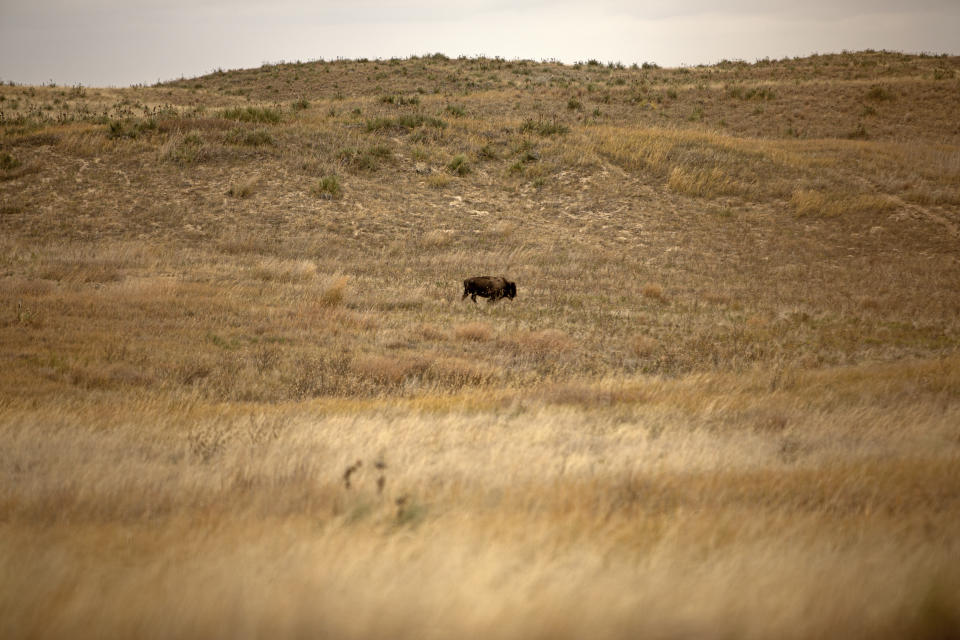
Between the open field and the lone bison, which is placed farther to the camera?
the lone bison

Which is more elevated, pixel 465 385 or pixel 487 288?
pixel 487 288

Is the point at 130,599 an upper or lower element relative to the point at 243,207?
lower

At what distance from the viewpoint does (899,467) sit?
5.62 metres

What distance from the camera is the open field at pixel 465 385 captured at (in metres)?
3.29

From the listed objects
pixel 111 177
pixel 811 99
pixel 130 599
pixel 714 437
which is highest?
pixel 811 99

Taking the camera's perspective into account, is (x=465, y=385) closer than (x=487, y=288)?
Yes

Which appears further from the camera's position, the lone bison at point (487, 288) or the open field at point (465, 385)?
the lone bison at point (487, 288)

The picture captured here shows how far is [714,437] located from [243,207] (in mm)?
19995

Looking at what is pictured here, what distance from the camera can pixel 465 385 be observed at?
366 inches

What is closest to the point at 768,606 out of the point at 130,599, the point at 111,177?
the point at 130,599

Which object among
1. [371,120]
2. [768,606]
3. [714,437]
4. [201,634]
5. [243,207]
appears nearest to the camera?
[201,634]

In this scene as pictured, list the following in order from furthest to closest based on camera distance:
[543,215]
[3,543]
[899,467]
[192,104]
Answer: [192,104] → [543,215] → [899,467] → [3,543]

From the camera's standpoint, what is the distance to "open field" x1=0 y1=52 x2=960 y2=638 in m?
3.29

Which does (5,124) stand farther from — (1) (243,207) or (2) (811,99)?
(2) (811,99)
